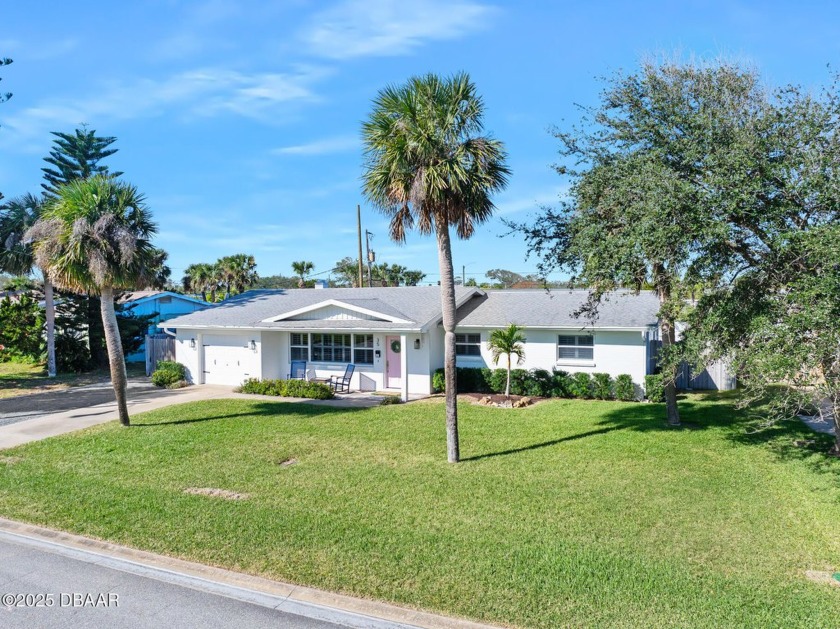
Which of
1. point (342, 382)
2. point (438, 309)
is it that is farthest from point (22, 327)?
point (438, 309)

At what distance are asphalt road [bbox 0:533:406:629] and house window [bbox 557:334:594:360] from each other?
15.5 m

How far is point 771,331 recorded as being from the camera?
8422mm

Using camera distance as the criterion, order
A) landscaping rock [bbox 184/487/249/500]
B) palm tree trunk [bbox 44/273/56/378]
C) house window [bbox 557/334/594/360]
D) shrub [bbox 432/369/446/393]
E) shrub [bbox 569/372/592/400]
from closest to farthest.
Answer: landscaping rock [bbox 184/487/249/500] → shrub [bbox 569/372/592/400] → house window [bbox 557/334/594/360] → shrub [bbox 432/369/446/393] → palm tree trunk [bbox 44/273/56/378]

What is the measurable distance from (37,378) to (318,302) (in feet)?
48.5

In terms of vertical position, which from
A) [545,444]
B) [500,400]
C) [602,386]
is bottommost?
[545,444]

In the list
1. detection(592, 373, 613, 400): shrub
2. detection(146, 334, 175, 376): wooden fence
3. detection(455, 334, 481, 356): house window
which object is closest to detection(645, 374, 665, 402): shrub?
detection(592, 373, 613, 400): shrub

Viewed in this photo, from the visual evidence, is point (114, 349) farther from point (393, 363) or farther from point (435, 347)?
point (435, 347)

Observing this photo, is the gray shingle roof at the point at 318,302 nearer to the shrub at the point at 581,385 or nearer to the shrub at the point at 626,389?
the shrub at the point at 581,385

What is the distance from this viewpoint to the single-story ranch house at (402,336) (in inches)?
776

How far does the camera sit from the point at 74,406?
19.5 metres

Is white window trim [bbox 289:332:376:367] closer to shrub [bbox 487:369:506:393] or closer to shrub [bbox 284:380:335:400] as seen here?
shrub [bbox 284:380:335:400]

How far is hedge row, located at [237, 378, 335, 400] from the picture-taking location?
66.1 ft

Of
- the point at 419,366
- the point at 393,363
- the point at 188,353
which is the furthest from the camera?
the point at 188,353

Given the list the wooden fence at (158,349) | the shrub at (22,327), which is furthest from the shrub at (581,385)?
the shrub at (22,327)
